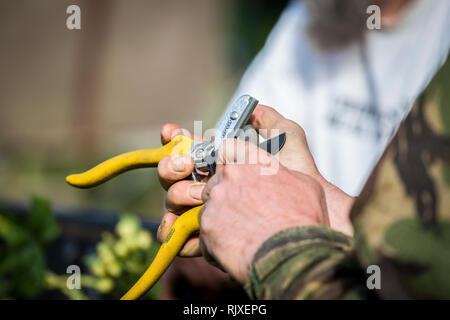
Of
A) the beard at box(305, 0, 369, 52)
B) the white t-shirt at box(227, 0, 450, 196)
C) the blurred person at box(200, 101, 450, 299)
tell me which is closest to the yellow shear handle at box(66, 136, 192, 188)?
the blurred person at box(200, 101, 450, 299)

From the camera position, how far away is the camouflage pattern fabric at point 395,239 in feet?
1.85

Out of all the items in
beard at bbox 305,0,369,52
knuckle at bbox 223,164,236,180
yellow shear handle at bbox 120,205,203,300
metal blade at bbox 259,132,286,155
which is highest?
beard at bbox 305,0,369,52

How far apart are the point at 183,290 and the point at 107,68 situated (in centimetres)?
341

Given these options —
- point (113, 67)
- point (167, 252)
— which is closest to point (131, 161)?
point (167, 252)

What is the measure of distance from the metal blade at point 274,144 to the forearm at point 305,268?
0.31 m

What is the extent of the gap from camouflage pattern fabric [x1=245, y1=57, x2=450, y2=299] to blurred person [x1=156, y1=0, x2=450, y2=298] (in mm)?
853

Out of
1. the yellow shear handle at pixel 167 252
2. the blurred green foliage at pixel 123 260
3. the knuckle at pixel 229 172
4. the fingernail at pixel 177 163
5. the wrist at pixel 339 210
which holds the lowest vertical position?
the blurred green foliage at pixel 123 260

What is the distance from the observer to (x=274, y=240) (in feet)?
2.22

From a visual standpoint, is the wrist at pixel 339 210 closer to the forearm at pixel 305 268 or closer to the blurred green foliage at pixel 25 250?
the forearm at pixel 305 268

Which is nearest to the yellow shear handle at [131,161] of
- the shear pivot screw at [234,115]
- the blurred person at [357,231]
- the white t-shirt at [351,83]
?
the shear pivot screw at [234,115]

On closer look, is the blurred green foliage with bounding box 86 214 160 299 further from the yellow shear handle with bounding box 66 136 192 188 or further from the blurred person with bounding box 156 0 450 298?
the yellow shear handle with bounding box 66 136 192 188

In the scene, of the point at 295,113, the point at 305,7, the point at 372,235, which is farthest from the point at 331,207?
the point at 305,7

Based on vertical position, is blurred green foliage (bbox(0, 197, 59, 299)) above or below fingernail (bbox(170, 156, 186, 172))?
below

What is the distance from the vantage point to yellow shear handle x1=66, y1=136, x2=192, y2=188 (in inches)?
40.5
